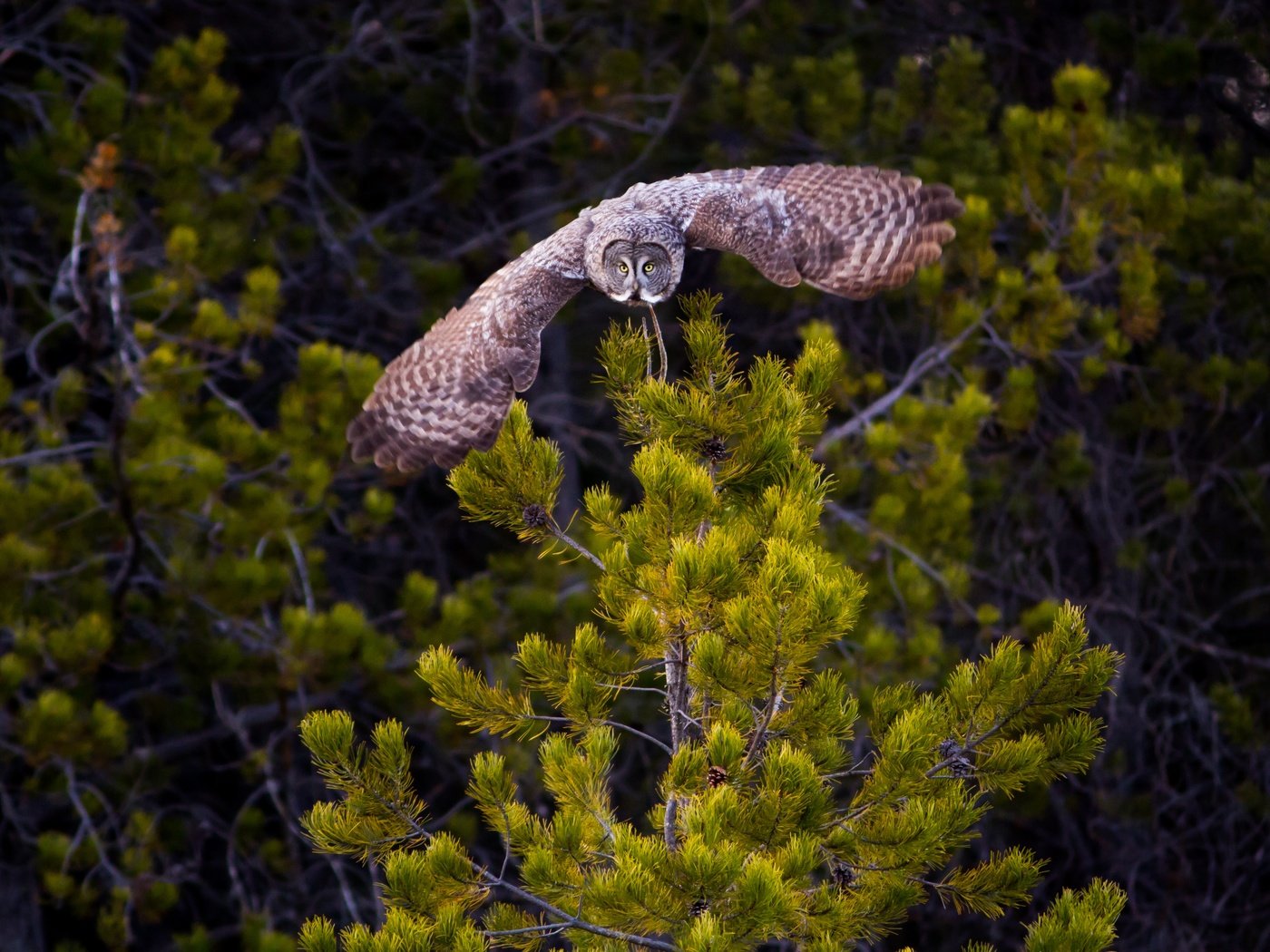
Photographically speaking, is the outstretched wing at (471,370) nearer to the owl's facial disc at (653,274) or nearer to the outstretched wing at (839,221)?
the owl's facial disc at (653,274)

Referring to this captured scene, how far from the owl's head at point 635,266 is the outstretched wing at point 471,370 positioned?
0.10 m

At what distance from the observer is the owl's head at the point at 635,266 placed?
15.0 ft

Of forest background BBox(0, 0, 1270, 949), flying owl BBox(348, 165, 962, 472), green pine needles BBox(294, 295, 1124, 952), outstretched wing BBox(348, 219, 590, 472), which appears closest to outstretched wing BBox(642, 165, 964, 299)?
flying owl BBox(348, 165, 962, 472)

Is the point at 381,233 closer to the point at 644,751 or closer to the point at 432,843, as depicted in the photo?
the point at 644,751

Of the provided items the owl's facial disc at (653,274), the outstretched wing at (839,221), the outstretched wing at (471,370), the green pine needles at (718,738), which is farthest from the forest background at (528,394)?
the green pine needles at (718,738)

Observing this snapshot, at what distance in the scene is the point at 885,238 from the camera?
528 cm

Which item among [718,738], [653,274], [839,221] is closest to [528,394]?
[839,221]

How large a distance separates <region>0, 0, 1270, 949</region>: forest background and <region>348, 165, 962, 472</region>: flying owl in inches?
17.8

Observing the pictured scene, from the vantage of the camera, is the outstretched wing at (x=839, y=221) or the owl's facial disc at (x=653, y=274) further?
the outstretched wing at (x=839, y=221)

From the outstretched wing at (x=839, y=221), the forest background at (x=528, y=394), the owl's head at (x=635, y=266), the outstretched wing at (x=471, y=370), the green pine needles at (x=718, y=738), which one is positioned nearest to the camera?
the green pine needles at (x=718, y=738)

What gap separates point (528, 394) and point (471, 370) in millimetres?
5335

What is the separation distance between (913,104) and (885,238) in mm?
3188

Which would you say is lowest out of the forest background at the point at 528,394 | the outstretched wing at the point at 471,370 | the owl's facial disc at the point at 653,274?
the forest background at the point at 528,394

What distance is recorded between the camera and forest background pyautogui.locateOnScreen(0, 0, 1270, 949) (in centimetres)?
664
